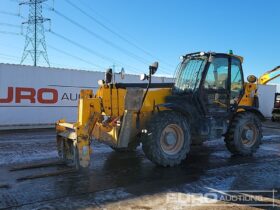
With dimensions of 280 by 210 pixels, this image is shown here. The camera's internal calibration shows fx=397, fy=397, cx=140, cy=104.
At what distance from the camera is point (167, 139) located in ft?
26.5

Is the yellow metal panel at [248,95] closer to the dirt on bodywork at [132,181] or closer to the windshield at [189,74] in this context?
the dirt on bodywork at [132,181]

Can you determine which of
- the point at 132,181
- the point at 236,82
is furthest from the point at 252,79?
the point at 132,181

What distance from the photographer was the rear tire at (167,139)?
7797 millimetres

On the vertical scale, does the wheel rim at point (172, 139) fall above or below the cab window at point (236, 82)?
below

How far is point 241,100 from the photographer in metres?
9.82

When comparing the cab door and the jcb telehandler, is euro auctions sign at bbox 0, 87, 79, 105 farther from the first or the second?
the cab door

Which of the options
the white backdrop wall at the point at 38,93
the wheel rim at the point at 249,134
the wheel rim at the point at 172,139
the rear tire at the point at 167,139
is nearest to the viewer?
the rear tire at the point at 167,139

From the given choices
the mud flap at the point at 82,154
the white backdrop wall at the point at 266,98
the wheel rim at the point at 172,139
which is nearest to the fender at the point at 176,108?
the wheel rim at the point at 172,139

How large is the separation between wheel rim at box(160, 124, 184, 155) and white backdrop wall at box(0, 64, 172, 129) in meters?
9.27

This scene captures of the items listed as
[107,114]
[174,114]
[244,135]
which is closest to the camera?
[107,114]

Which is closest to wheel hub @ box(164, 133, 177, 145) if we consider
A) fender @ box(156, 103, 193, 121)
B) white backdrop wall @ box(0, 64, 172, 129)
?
fender @ box(156, 103, 193, 121)

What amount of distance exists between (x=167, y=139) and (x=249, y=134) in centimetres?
279

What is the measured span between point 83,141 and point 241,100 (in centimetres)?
461

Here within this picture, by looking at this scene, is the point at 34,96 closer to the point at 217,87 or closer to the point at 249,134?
the point at 217,87
